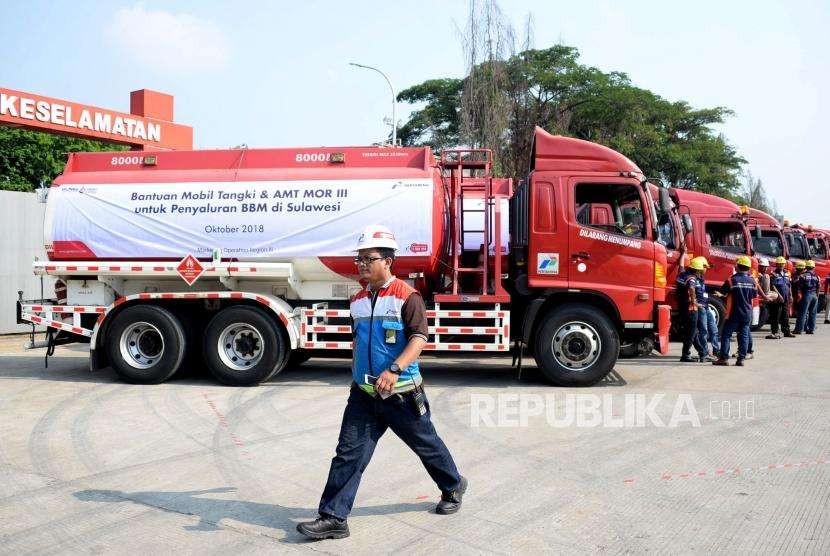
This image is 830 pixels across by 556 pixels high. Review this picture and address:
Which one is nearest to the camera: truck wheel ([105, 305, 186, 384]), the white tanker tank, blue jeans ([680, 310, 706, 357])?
the white tanker tank

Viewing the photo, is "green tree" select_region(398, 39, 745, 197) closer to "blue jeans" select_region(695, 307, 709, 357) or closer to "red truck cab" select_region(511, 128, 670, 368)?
"blue jeans" select_region(695, 307, 709, 357)

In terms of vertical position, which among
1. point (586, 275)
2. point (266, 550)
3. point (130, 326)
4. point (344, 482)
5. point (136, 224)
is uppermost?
point (136, 224)

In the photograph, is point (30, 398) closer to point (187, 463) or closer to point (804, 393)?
point (187, 463)

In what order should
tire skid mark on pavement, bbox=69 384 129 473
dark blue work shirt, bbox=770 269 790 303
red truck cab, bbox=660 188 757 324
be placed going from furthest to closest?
1. dark blue work shirt, bbox=770 269 790 303
2. red truck cab, bbox=660 188 757 324
3. tire skid mark on pavement, bbox=69 384 129 473

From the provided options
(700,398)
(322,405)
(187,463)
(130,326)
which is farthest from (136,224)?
(700,398)

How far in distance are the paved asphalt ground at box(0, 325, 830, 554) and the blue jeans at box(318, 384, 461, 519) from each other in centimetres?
27

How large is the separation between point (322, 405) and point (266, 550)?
13.4ft

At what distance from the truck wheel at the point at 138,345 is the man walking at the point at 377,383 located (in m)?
5.83

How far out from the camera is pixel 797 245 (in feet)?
62.3

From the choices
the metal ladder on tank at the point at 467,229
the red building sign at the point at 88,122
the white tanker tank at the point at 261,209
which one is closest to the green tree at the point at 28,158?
the red building sign at the point at 88,122

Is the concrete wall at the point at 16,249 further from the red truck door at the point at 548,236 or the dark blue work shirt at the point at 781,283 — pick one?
the dark blue work shirt at the point at 781,283

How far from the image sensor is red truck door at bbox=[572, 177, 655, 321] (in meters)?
9.43

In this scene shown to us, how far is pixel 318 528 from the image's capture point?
14.4ft

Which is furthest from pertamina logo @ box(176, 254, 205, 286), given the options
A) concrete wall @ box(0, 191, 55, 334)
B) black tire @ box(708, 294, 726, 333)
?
black tire @ box(708, 294, 726, 333)
